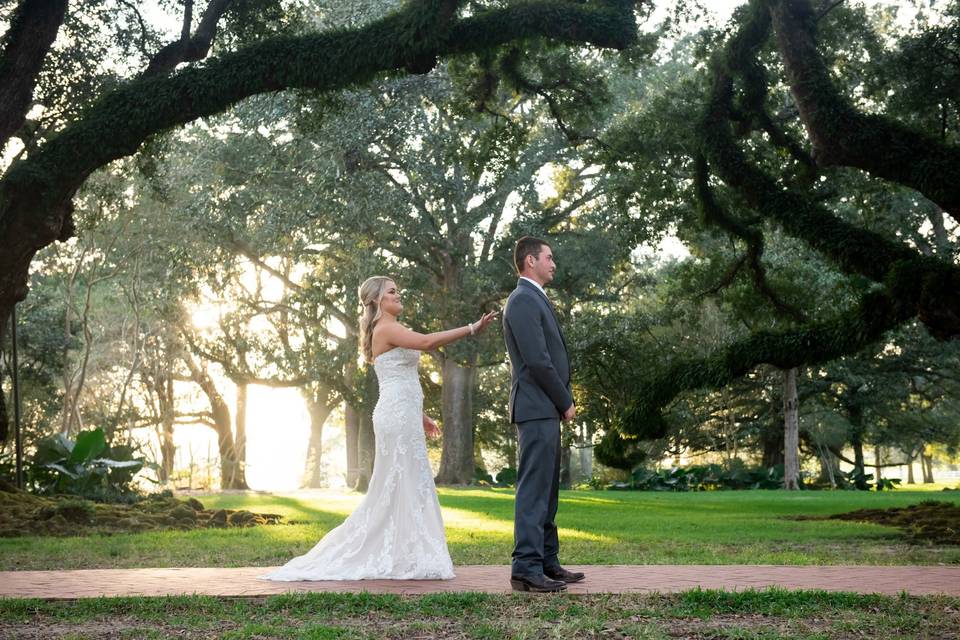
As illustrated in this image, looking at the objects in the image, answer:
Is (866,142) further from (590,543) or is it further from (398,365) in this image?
(398,365)

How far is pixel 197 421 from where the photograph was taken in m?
46.2

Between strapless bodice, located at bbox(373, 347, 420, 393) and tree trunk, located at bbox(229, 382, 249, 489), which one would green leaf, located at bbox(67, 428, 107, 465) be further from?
tree trunk, located at bbox(229, 382, 249, 489)

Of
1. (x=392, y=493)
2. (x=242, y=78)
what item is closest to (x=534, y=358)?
(x=392, y=493)

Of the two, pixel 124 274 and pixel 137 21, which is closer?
pixel 137 21

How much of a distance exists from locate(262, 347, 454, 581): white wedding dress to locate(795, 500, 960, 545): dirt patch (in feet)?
22.5

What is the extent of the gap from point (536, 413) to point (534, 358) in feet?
1.25

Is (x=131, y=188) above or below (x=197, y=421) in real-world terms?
above

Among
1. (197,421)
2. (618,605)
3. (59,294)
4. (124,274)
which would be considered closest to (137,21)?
(618,605)

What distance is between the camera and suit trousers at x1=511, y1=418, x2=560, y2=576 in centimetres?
698

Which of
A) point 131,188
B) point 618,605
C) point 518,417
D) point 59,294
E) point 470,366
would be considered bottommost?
point 618,605

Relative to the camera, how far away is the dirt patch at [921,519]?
496 inches

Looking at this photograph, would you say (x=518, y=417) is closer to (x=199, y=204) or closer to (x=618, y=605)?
(x=618, y=605)

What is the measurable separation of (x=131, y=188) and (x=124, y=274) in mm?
3347

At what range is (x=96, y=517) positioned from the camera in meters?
14.5
